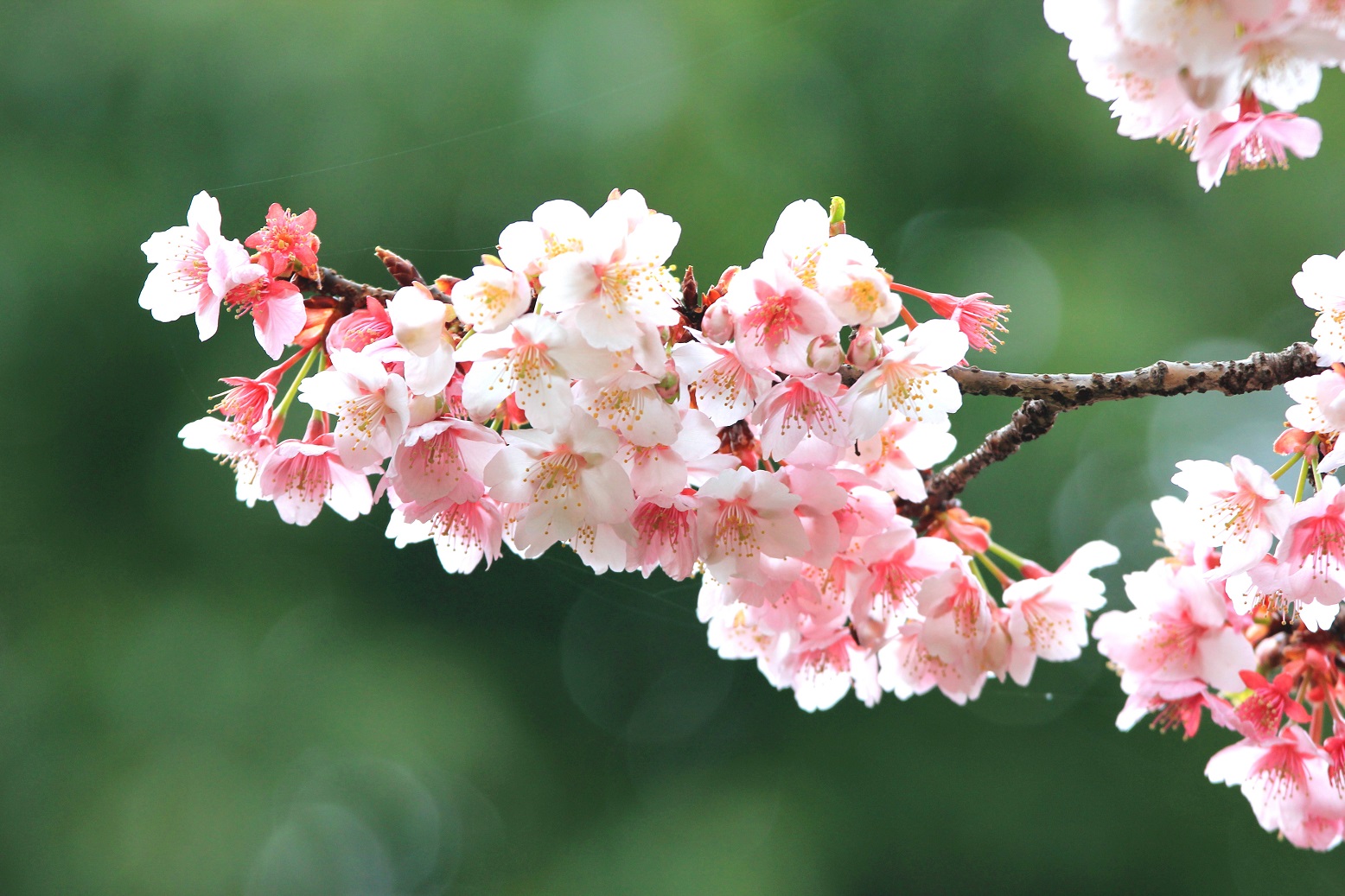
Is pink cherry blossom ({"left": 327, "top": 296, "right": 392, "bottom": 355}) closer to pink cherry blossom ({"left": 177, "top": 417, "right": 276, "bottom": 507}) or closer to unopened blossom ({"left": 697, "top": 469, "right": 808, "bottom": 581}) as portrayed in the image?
pink cherry blossom ({"left": 177, "top": 417, "right": 276, "bottom": 507})

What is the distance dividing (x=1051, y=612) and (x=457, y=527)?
0.53 meters

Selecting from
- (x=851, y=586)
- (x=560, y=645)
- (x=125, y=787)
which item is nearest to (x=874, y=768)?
(x=560, y=645)

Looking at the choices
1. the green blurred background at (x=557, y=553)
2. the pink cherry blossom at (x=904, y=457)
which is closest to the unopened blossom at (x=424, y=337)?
the pink cherry blossom at (x=904, y=457)

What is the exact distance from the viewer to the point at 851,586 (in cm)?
88

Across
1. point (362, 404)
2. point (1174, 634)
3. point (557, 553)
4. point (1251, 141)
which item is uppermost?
point (557, 553)

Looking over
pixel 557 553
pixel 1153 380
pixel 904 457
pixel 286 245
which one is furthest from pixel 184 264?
pixel 557 553

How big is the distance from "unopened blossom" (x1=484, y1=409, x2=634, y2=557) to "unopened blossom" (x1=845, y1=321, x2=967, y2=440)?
17 centimetres

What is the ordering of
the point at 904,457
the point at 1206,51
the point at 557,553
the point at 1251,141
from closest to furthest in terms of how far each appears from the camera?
the point at 1206,51 < the point at 1251,141 < the point at 904,457 < the point at 557,553

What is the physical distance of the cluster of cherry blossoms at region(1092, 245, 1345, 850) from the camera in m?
0.77

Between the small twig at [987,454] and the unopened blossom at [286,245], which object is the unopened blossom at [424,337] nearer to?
the unopened blossom at [286,245]

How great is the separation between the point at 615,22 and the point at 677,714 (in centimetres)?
254

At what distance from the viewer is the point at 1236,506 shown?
800mm

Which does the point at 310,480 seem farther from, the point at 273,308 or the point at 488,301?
the point at 488,301

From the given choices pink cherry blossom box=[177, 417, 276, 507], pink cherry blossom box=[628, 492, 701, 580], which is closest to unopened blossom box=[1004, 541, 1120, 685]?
pink cherry blossom box=[628, 492, 701, 580]
